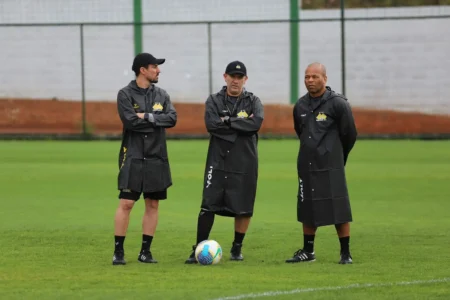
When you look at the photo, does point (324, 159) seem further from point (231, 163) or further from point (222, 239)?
point (222, 239)

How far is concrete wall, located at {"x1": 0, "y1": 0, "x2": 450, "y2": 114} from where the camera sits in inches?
1344

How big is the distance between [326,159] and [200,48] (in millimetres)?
25567

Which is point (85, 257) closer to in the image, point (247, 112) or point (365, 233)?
point (247, 112)

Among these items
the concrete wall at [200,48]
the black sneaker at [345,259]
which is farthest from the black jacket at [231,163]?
the concrete wall at [200,48]

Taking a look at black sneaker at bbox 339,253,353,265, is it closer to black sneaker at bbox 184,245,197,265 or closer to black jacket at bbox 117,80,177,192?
black sneaker at bbox 184,245,197,265

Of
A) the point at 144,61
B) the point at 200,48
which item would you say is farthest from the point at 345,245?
the point at 200,48

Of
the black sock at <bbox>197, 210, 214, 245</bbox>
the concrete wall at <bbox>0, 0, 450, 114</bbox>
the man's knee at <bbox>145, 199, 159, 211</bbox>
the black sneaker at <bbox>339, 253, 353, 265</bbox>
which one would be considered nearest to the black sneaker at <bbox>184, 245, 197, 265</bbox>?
the black sock at <bbox>197, 210, 214, 245</bbox>

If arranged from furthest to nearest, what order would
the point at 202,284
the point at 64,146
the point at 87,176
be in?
the point at 64,146 < the point at 87,176 < the point at 202,284

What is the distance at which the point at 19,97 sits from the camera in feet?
114

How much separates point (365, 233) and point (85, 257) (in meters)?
3.57

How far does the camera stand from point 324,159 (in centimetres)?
1034

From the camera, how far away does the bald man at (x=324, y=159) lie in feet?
33.8

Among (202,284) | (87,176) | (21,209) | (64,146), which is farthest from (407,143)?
(202,284)

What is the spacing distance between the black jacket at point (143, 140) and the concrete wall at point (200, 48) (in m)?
23.5
